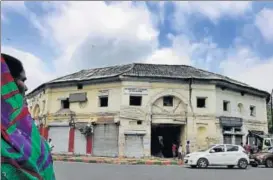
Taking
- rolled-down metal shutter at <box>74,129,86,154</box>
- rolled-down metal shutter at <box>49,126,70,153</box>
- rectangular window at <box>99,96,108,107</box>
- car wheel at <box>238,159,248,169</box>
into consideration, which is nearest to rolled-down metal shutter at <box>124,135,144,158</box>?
rectangular window at <box>99,96,108,107</box>

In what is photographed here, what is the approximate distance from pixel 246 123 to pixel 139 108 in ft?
30.6

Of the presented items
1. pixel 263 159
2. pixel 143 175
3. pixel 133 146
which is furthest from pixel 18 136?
pixel 133 146

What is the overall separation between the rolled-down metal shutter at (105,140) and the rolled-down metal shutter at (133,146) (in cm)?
81

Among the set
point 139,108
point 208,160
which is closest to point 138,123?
point 139,108

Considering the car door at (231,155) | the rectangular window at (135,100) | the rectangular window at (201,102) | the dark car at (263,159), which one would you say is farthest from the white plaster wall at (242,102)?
the car door at (231,155)

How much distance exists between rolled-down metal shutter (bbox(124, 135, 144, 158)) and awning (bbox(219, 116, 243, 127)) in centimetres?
629

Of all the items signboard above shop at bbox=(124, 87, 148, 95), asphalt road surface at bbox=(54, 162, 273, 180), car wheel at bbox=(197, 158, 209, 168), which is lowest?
asphalt road surface at bbox=(54, 162, 273, 180)

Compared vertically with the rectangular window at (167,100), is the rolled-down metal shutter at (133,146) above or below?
below

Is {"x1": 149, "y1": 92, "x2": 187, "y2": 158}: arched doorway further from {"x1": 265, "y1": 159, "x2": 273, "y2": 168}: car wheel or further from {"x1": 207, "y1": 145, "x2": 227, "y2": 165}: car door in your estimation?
{"x1": 207, "y1": 145, "x2": 227, "y2": 165}: car door

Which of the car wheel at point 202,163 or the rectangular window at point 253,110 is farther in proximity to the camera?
the rectangular window at point 253,110

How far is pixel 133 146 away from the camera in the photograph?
85.3 ft

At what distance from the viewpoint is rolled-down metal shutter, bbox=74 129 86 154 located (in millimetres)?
27617

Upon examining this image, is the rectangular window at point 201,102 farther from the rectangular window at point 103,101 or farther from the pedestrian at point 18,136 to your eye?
the pedestrian at point 18,136

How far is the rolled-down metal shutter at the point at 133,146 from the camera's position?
25812 mm
